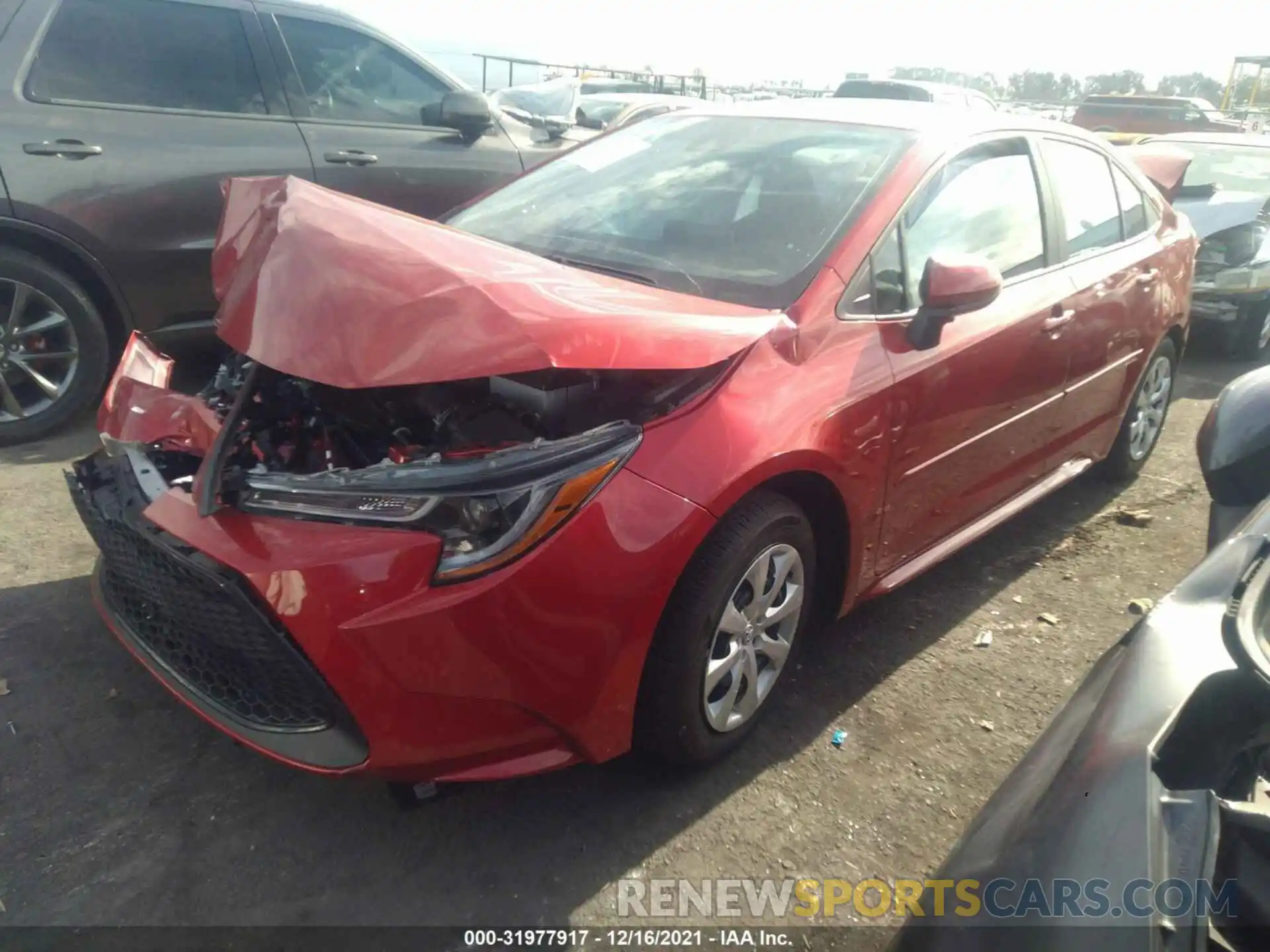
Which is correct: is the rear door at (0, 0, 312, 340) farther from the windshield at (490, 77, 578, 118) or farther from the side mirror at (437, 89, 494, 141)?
the windshield at (490, 77, 578, 118)

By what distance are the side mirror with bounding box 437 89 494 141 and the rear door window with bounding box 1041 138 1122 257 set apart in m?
2.88

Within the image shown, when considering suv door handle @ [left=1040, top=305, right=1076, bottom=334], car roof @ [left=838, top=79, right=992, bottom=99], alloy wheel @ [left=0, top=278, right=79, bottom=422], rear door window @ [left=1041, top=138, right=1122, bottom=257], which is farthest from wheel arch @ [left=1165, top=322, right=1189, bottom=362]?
car roof @ [left=838, top=79, right=992, bottom=99]

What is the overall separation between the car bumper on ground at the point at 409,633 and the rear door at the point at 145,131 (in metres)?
2.53

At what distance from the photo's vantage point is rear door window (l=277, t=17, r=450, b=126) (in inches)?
193

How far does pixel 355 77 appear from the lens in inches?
201

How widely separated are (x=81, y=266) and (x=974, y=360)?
372 centimetres

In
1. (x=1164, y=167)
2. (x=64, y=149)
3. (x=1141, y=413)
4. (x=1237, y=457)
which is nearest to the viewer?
(x=1237, y=457)

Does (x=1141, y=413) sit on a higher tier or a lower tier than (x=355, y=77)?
lower

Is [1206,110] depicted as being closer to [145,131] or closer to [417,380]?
[145,131]

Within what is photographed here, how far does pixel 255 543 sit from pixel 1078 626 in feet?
9.19

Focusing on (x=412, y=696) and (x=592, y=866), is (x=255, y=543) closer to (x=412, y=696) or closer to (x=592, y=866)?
(x=412, y=696)

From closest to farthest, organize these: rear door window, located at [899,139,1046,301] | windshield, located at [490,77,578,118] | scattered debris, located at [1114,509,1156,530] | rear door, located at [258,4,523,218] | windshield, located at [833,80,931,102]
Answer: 1. rear door window, located at [899,139,1046,301]
2. scattered debris, located at [1114,509,1156,530]
3. rear door, located at [258,4,523,218]
4. windshield, located at [490,77,578,118]
5. windshield, located at [833,80,931,102]

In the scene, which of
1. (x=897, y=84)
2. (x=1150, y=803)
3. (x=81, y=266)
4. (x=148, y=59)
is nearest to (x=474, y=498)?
(x=1150, y=803)

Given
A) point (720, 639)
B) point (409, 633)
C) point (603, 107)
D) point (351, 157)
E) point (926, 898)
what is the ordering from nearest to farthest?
point (926, 898) → point (409, 633) → point (720, 639) → point (351, 157) → point (603, 107)
